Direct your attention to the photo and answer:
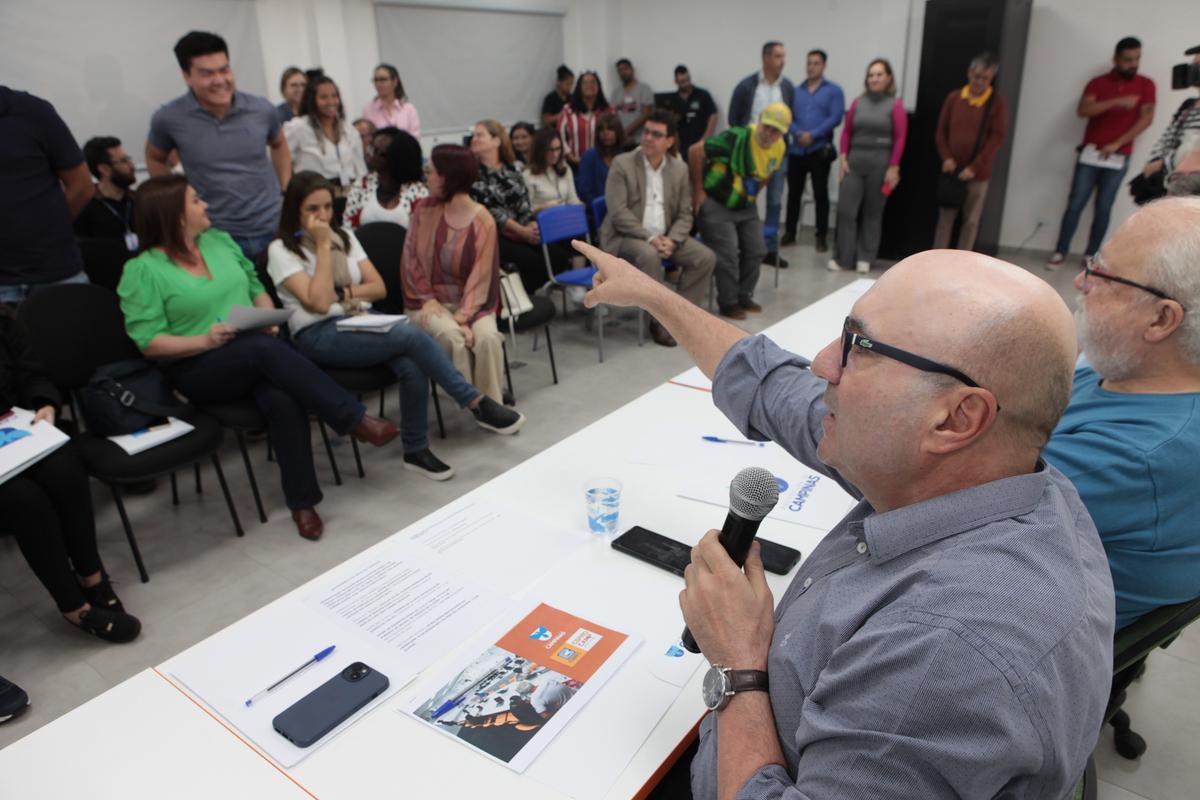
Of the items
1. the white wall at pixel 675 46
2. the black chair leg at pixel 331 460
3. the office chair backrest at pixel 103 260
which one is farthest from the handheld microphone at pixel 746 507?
the white wall at pixel 675 46

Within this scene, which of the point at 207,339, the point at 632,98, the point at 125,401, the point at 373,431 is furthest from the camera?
the point at 632,98

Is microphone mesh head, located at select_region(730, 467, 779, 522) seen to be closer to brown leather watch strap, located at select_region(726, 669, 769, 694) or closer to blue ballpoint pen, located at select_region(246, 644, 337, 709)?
brown leather watch strap, located at select_region(726, 669, 769, 694)

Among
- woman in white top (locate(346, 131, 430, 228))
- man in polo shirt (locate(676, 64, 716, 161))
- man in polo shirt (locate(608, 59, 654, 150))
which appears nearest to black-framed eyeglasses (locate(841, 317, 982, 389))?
woman in white top (locate(346, 131, 430, 228))

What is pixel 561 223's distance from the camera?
486 cm

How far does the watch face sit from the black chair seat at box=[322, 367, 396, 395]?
259cm

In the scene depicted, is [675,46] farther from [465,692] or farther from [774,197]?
[465,692]

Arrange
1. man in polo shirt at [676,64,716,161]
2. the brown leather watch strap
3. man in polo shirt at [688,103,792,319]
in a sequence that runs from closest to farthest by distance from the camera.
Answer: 1. the brown leather watch strap
2. man in polo shirt at [688,103,792,319]
3. man in polo shirt at [676,64,716,161]

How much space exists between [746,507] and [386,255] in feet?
10.6

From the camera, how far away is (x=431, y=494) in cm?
326

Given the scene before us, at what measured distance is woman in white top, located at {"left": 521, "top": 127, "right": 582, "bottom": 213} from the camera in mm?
5273

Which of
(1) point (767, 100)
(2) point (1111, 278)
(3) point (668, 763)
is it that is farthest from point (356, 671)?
(1) point (767, 100)

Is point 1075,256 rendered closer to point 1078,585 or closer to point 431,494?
point 431,494

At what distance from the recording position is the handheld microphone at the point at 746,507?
104 cm

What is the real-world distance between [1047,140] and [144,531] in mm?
7445
